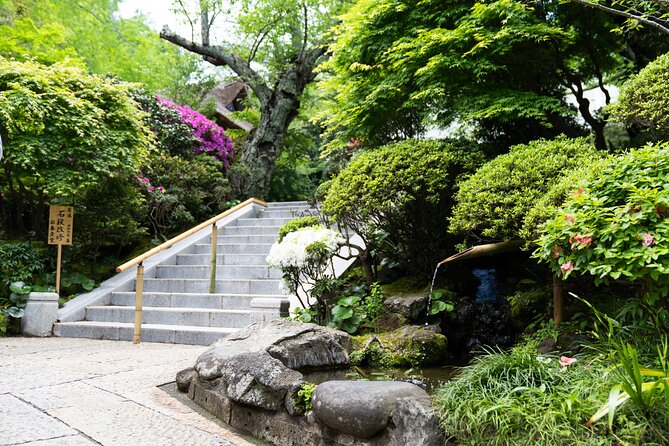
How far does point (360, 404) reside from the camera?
103 inches

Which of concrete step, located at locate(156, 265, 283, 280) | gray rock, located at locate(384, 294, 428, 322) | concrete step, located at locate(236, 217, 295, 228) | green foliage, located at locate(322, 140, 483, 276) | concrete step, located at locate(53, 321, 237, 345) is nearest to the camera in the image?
gray rock, located at locate(384, 294, 428, 322)

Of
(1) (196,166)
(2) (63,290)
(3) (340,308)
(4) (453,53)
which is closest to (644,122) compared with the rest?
(4) (453,53)

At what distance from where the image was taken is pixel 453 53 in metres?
5.91

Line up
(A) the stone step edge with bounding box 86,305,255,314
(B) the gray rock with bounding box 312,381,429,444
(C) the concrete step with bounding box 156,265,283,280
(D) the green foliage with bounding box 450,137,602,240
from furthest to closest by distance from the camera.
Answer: (C) the concrete step with bounding box 156,265,283,280
(A) the stone step edge with bounding box 86,305,255,314
(D) the green foliage with bounding box 450,137,602,240
(B) the gray rock with bounding box 312,381,429,444

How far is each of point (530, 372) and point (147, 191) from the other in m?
8.62

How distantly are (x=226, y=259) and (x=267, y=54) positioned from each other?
27.6 ft

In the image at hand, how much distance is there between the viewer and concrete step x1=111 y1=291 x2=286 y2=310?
6.91 meters

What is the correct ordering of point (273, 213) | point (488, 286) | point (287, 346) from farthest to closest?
point (273, 213) < point (488, 286) < point (287, 346)

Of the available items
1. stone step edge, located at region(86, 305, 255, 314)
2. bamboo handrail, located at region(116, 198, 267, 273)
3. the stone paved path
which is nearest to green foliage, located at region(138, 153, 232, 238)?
bamboo handrail, located at region(116, 198, 267, 273)

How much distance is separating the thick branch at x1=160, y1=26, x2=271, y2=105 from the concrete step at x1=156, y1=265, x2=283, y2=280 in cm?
696

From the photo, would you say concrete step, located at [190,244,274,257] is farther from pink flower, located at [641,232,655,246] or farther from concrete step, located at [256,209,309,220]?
pink flower, located at [641,232,655,246]

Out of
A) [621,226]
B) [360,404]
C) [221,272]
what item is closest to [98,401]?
[360,404]

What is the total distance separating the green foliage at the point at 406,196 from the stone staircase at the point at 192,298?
1.27 meters

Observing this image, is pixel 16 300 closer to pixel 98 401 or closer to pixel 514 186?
pixel 98 401
